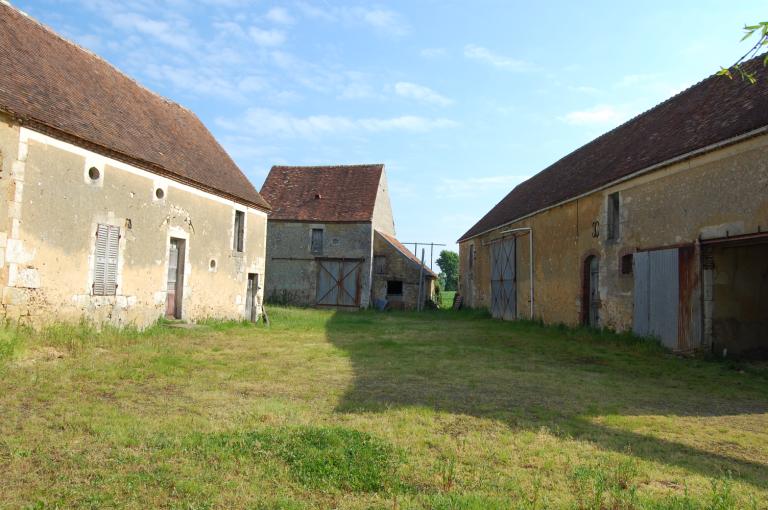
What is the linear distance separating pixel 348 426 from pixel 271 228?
21000 millimetres

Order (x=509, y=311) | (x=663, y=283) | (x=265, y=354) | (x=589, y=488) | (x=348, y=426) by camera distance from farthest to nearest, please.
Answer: (x=509, y=311), (x=663, y=283), (x=265, y=354), (x=348, y=426), (x=589, y=488)

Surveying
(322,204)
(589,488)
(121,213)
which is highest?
(322,204)

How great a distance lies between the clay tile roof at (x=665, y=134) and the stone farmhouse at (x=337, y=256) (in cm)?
715

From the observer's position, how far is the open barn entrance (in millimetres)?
10500

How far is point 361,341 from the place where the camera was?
12.6 m

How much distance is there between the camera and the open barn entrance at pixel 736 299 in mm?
10500

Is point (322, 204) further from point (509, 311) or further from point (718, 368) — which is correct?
point (718, 368)

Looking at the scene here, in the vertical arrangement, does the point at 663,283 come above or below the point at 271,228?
below

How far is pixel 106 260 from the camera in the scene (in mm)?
11125

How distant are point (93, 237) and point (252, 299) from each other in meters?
7.35

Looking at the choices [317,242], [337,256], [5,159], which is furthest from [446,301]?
[5,159]

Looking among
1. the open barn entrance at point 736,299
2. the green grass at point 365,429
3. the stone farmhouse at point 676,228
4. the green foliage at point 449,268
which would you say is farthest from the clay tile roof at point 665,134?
the green foliage at point 449,268

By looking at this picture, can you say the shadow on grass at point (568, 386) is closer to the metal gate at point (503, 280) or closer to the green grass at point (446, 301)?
the metal gate at point (503, 280)

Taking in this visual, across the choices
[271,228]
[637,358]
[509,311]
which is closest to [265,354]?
[637,358]
